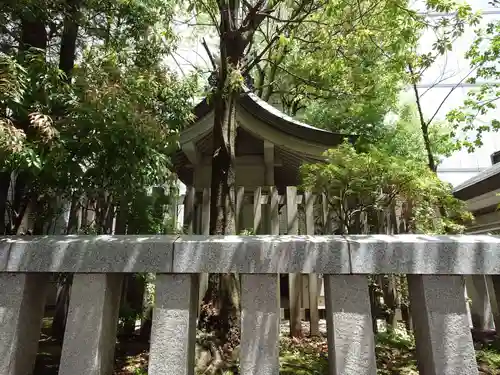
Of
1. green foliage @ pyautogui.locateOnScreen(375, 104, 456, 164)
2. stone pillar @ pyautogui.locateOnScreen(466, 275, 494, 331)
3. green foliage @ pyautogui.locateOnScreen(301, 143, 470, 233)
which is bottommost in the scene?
stone pillar @ pyautogui.locateOnScreen(466, 275, 494, 331)

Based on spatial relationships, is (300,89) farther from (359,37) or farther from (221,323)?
(221,323)

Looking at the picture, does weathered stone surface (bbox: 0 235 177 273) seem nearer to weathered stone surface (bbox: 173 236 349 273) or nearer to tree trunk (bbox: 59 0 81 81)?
weathered stone surface (bbox: 173 236 349 273)

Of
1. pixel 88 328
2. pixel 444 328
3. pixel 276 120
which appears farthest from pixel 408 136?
pixel 88 328

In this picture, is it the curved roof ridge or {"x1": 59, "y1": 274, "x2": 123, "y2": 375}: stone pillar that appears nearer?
{"x1": 59, "y1": 274, "x2": 123, "y2": 375}: stone pillar

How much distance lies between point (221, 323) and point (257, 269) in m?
2.43

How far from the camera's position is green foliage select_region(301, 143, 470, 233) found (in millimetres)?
4215

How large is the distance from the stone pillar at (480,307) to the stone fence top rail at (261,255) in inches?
180

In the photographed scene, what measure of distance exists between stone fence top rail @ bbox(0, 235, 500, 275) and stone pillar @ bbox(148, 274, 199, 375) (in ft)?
0.33

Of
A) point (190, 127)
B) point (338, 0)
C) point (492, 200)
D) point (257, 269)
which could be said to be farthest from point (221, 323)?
point (492, 200)

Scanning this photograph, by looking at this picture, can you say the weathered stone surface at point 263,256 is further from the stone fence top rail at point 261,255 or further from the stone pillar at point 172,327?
the stone pillar at point 172,327

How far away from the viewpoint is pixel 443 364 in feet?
5.89

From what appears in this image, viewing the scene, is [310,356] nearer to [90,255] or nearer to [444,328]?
[444,328]

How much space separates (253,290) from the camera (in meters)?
1.95

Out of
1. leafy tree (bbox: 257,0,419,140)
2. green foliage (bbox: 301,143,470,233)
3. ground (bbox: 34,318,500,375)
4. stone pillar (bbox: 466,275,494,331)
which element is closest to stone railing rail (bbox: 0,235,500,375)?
ground (bbox: 34,318,500,375)
